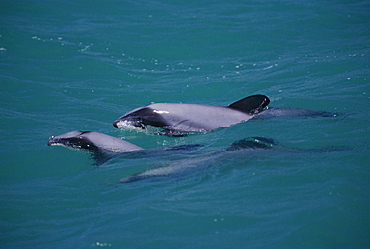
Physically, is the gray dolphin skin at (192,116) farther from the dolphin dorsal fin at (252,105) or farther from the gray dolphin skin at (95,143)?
the gray dolphin skin at (95,143)

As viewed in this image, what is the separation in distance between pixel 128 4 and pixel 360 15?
28.9 feet

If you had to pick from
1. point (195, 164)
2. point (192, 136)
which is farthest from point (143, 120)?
point (195, 164)

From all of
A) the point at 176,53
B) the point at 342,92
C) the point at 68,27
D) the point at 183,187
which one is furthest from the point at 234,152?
the point at 68,27

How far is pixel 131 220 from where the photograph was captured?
478cm

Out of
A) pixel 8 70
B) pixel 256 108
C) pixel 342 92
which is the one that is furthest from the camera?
pixel 8 70

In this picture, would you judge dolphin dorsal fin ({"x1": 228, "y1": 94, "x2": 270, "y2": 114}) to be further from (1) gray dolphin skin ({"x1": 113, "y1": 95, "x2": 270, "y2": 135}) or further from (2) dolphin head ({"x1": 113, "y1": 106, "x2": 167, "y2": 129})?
(2) dolphin head ({"x1": 113, "y1": 106, "x2": 167, "y2": 129})

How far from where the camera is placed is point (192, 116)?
8164mm

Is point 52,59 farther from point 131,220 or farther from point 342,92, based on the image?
point 131,220

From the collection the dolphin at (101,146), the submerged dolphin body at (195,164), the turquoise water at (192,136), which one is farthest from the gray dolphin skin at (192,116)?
the submerged dolphin body at (195,164)

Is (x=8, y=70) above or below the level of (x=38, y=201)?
above

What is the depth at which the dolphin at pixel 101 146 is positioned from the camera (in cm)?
679

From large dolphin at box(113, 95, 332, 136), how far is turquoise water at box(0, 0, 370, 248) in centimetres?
28

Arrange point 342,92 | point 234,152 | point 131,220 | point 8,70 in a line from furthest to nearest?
point 8,70, point 342,92, point 234,152, point 131,220

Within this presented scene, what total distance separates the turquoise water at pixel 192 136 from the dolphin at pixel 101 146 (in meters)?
0.16
